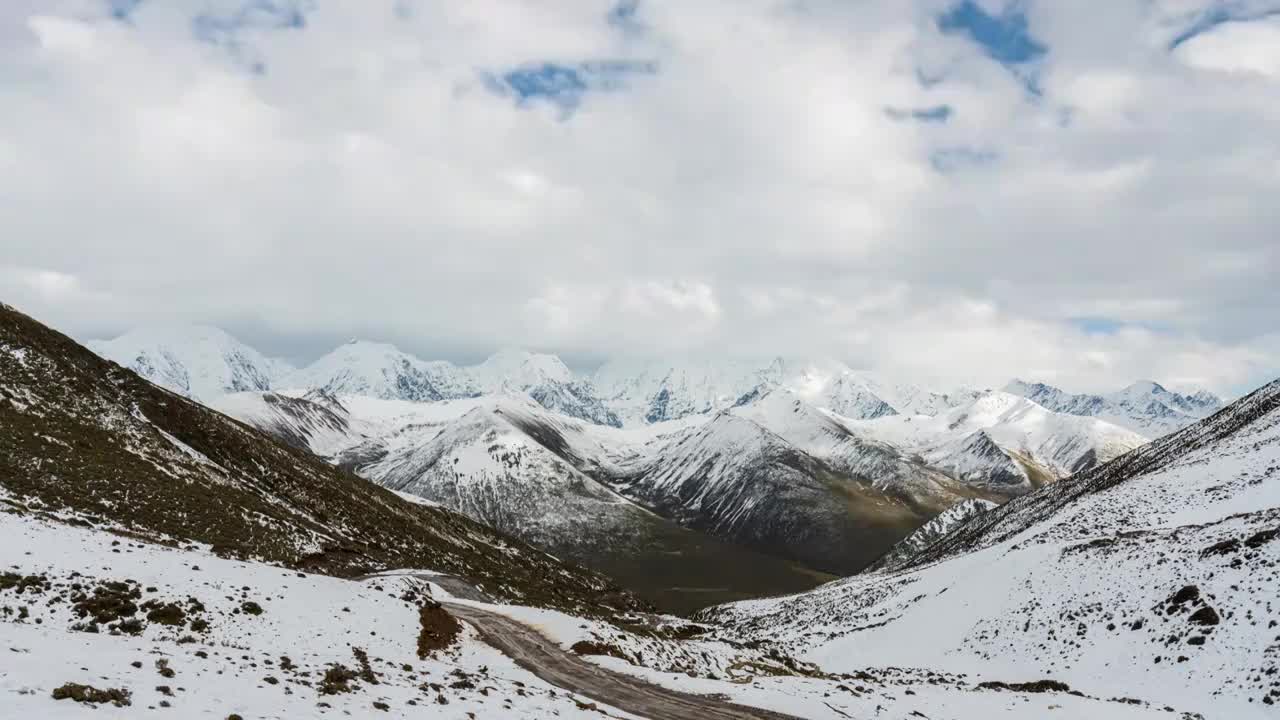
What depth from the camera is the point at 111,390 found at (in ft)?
261

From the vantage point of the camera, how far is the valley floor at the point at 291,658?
19.4 metres

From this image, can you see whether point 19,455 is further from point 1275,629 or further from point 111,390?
point 1275,629

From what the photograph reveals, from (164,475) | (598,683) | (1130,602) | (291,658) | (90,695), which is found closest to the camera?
(90,695)

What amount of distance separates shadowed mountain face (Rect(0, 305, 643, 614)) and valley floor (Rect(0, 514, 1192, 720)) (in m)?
15.2

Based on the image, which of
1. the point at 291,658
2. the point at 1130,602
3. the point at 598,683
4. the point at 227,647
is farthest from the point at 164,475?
the point at 1130,602

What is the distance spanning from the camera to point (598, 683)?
36.8m

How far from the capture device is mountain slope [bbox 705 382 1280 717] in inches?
1690

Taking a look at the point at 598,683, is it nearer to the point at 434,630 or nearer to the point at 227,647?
the point at 434,630

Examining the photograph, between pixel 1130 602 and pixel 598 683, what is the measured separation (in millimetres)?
38786

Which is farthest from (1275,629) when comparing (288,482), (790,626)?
(288,482)

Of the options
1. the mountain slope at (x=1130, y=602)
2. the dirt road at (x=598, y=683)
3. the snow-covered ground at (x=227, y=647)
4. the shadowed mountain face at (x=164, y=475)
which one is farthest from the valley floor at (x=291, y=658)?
the shadowed mountain face at (x=164, y=475)

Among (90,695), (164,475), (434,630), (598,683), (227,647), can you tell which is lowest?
(434,630)

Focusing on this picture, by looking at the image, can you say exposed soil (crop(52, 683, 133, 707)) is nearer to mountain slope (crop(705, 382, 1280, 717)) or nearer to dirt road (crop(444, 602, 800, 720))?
dirt road (crop(444, 602, 800, 720))

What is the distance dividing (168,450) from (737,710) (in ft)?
215
